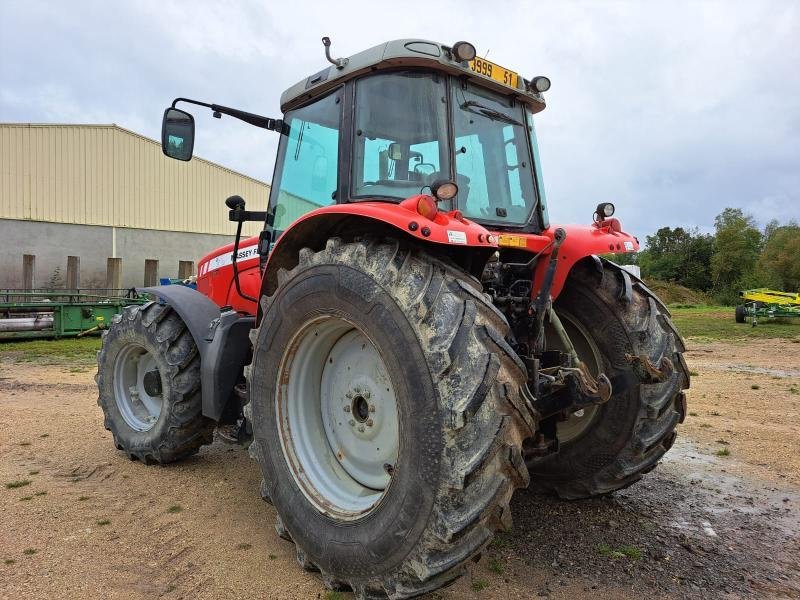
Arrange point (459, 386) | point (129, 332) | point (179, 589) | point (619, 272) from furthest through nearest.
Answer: point (129, 332) < point (619, 272) < point (179, 589) < point (459, 386)

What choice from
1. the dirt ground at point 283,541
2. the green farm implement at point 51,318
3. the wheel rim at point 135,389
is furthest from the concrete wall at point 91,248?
the wheel rim at point 135,389

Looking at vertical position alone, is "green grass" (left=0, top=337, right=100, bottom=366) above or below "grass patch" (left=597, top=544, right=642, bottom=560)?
above

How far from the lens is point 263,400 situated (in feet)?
9.96

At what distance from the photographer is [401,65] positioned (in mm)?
3094

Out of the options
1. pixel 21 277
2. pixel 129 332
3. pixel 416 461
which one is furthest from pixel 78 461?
pixel 21 277

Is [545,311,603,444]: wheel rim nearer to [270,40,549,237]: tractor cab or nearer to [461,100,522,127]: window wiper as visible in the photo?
[270,40,549,237]: tractor cab

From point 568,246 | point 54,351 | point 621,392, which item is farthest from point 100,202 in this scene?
point 621,392

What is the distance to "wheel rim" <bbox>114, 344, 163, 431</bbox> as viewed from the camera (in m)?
4.70

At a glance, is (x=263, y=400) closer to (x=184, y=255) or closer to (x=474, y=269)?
(x=474, y=269)

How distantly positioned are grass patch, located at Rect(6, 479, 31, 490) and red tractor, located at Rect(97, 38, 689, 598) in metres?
0.71

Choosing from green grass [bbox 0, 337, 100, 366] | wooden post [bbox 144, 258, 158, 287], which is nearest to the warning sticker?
green grass [bbox 0, 337, 100, 366]

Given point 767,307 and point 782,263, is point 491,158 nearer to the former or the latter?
point 767,307

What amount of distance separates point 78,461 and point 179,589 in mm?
2394

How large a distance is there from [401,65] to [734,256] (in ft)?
165
